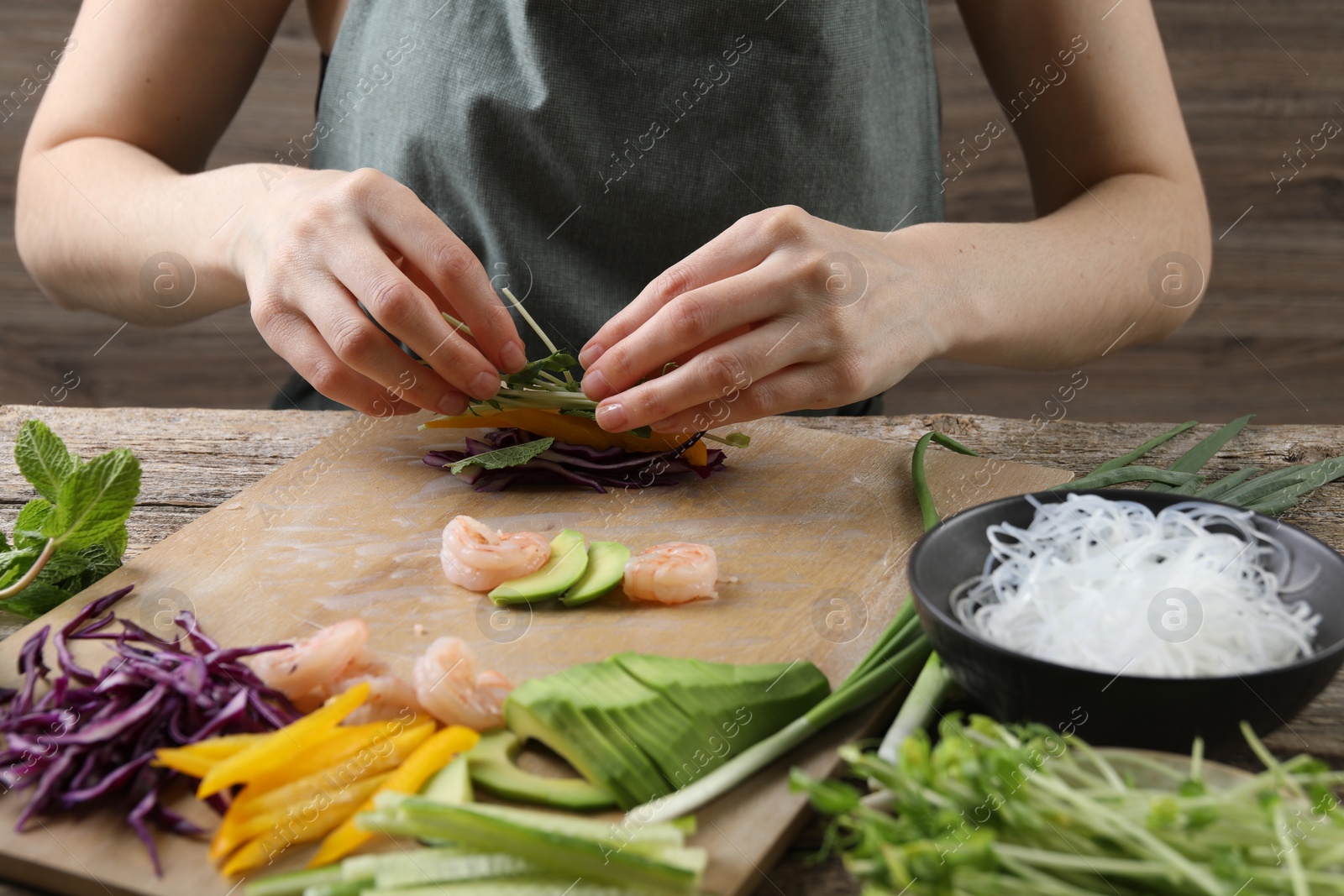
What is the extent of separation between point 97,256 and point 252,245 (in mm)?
557

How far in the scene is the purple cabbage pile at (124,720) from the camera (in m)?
0.99

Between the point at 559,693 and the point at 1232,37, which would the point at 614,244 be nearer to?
the point at 559,693

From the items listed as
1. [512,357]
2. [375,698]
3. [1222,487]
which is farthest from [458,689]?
[1222,487]

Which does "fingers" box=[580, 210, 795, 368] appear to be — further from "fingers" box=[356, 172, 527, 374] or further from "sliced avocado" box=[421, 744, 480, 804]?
"sliced avocado" box=[421, 744, 480, 804]

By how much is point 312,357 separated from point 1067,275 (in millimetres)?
1374

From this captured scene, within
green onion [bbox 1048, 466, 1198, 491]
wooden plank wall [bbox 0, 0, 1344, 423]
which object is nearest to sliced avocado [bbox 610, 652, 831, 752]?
green onion [bbox 1048, 466, 1198, 491]

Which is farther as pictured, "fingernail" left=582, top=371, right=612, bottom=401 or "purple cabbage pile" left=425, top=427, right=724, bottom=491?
"purple cabbage pile" left=425, top=427, right=724, bottom=491

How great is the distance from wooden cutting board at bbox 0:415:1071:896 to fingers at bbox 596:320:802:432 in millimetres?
188

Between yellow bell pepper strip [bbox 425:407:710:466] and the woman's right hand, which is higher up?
the woman's right hand

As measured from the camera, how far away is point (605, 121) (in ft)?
6.45

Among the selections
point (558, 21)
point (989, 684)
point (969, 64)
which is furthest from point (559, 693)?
point (969, 64)

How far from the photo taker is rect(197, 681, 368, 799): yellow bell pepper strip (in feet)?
3.13

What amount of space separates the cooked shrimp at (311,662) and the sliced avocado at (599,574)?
0.30m

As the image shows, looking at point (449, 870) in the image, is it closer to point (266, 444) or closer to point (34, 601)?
point (34, 601)
